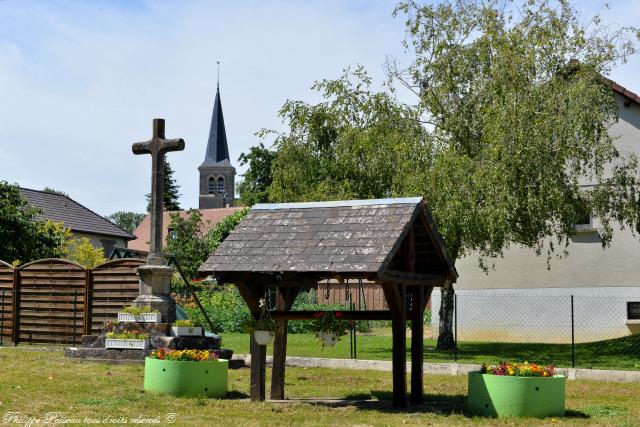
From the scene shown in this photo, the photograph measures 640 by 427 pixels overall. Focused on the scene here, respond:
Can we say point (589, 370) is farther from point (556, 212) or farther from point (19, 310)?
point (19, 310)

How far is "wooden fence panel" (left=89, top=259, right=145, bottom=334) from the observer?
2105cm

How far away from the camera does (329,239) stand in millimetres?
12680

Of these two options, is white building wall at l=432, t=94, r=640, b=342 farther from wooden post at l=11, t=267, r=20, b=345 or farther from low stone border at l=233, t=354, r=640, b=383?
wooden post at l=11, t=267, r=20, b=345

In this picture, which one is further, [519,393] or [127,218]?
[127,218]

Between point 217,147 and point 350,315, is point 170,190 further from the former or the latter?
point 350,315

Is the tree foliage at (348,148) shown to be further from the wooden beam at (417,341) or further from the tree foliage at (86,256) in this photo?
the tree foliage at (86,256)

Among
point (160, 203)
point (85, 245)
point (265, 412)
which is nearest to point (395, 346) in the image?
point (265, 412)

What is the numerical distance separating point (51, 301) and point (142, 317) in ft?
18.0

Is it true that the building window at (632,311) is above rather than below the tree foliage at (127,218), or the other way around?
below

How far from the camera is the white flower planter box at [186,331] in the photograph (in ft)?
58.1

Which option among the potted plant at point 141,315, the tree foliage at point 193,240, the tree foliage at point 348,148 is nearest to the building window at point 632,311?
the tree foliage at point 348,148

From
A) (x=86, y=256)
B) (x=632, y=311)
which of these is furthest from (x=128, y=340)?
(x=86, y=256)

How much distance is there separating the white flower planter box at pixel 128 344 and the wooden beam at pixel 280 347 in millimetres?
4489

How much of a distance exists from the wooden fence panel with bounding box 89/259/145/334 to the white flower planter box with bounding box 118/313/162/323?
289cm
